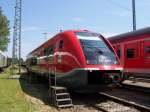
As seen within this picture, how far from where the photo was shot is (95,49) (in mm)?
12805

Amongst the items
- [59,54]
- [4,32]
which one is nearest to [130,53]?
[59,54]

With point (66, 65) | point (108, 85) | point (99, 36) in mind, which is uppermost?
point (99, 36)

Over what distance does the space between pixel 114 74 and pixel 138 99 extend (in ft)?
6.04

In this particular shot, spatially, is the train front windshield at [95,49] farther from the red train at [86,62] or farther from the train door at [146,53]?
the train door at [146,53]

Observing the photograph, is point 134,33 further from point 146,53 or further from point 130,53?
point 146,53

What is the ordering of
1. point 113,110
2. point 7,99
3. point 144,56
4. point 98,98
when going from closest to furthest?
point 113,110
point 7,99
point 98,98
point 144,56

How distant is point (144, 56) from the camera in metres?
16.1

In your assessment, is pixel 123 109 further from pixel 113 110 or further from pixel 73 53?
pixel 73 53

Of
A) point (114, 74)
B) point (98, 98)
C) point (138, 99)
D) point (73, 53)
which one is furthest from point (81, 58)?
point (138, 99)

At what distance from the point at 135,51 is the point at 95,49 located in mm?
4924

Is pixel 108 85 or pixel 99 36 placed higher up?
pixel 99 36

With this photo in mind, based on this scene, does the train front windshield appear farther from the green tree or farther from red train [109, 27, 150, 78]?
the green tree

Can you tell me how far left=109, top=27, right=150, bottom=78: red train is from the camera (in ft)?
52.2

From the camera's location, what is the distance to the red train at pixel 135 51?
15925 mm
